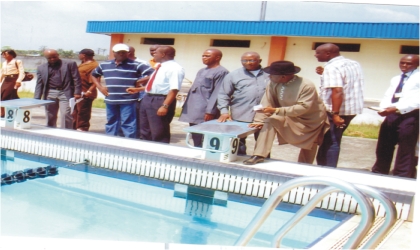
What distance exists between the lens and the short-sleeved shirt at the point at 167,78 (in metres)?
4.95

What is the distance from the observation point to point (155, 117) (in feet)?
16.5

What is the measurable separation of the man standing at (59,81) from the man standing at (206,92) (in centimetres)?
184

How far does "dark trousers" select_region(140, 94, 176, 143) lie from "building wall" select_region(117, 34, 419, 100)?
6.72m

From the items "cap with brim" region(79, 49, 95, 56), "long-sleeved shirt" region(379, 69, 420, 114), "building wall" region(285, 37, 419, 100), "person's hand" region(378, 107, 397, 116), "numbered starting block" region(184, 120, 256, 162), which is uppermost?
"building wall" region(285, 37, 419, 100)

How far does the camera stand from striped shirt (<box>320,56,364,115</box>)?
160 inches

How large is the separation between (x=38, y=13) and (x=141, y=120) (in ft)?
5.60

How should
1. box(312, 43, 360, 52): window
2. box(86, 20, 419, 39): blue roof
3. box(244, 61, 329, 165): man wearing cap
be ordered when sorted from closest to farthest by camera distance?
box(244, 61, 329, 165): man wearing cap
box(86, 20, 419, 39): blue roof
box(312, 43, 360, 52): window

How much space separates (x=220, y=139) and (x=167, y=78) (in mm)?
1219

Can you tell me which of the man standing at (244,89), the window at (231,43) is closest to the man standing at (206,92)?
the man standing at (244,89)

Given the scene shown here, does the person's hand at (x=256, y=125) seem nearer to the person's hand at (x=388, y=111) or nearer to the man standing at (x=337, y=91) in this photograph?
the man standing at (x=337, y=91)

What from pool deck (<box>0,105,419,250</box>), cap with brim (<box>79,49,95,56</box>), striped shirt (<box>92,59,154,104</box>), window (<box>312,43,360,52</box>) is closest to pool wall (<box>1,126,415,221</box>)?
pool deck (<box>0,105,419,250</box>)

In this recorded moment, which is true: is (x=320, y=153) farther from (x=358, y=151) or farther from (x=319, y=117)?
(x=358, y=151)

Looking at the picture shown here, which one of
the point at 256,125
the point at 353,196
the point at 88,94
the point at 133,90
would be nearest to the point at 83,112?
the point at 88,94

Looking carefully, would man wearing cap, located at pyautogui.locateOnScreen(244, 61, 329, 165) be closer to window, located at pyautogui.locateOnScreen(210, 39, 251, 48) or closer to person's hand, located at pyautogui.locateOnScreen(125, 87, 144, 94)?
person's hand, located at pyautogui.locateOnScreen(125, 87, 144, 94)
